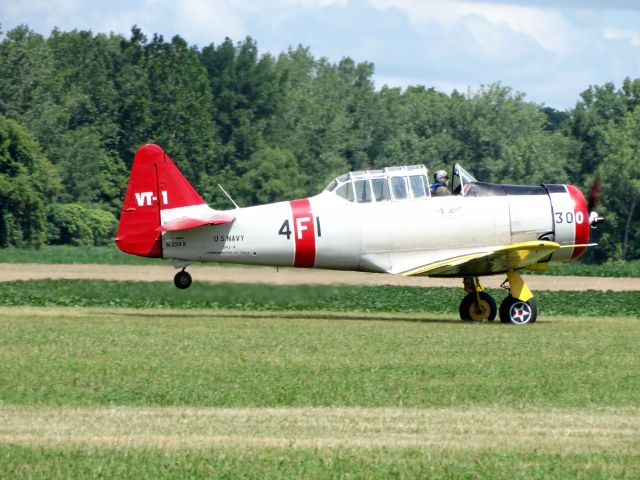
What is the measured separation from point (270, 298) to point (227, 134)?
68659 mm

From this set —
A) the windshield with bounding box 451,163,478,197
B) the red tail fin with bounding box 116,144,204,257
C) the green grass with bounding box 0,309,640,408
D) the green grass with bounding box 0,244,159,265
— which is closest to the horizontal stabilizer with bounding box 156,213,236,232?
the red tail fin with bounding box 116,144,204,257

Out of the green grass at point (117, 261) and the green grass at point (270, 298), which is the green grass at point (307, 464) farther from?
the green grass at point (117, 261)

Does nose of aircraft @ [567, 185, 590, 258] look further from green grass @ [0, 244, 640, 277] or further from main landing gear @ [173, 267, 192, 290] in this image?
green grass @ [0, 244, 640, 277]

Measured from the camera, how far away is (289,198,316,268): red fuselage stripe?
21.1 meters

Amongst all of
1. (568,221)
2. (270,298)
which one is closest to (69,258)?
Result: (270,298)

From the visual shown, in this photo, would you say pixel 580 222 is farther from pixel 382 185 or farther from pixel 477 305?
pixel 382 185

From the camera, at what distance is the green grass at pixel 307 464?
9.17 metres

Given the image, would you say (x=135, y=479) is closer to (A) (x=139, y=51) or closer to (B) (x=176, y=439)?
(B) (x=176, y=439)

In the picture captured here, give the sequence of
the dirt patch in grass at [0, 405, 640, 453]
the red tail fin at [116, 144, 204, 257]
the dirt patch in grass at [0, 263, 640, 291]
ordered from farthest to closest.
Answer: the dirt patch in grass at [0, 263, 640, 291]
the red tail fin at [116, 144, 204, 257]
the dirt patch in grass at [0, 405, 640, 453]

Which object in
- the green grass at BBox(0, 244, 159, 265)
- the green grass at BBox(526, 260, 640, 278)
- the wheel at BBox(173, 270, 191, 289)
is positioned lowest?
the green grass at BBox(526, 260, 640, 278)

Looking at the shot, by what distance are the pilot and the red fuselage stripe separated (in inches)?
90.1

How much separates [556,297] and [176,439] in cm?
2035

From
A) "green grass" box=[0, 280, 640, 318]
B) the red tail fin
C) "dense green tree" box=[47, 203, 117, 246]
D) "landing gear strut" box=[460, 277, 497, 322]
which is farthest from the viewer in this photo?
"dense green tree" box=[47, 203, 117, 246]

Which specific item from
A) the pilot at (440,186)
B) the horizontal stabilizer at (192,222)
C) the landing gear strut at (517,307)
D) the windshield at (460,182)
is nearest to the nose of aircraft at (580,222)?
the landing gear strut at (517,307)
